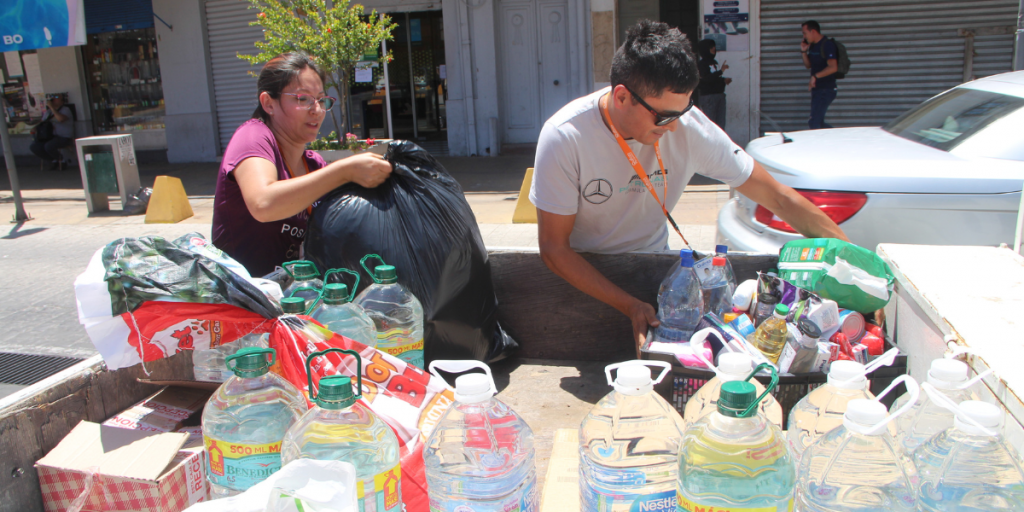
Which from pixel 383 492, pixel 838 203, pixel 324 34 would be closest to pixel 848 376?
pixel 383 492

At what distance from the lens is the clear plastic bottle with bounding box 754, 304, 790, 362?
2.26 metres

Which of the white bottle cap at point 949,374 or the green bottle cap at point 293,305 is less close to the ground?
the green bottle cap at point 293,305

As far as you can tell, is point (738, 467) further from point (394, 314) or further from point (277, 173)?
point (277, 173)

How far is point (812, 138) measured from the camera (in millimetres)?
4977

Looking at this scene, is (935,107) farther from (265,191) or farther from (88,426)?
(88,426)

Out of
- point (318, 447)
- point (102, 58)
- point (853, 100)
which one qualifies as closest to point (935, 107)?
point (318, 447)

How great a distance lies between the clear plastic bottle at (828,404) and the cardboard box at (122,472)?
5.13 feet

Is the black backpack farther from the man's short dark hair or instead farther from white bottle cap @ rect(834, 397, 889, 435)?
white bottle cap @ rect(834, 397, 889, 435)

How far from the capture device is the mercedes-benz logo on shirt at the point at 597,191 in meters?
2.90

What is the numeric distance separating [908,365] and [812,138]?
3.12m

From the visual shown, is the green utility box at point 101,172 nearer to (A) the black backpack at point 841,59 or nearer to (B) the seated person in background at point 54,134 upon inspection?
(B) the seated person in background at point 54,134

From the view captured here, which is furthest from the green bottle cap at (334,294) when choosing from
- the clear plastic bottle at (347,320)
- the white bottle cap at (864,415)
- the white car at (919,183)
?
the white car at (919,183)

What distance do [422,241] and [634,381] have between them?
4.85 feet

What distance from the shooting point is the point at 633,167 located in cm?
285
